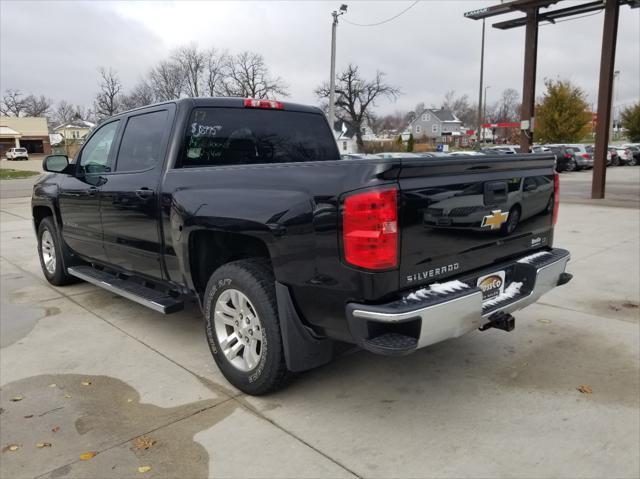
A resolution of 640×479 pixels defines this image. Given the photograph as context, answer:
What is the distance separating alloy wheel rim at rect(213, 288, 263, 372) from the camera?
3.33 m

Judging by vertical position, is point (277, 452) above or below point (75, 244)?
below

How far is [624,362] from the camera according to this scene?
155 inches

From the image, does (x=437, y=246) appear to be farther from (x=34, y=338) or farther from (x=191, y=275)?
(x=34, y=338)

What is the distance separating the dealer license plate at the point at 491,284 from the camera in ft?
10.5

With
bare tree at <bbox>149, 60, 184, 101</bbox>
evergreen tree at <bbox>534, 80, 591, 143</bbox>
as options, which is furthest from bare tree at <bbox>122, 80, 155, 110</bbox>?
evergreen tree at <bbox>534, 80, 591, 143</bbox>

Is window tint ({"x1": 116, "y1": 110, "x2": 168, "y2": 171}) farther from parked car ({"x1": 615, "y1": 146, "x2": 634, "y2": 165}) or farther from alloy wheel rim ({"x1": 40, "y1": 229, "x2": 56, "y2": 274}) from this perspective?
parked car ({"x1": 615, "y1": 146, "x2": 634, "y2": 165})

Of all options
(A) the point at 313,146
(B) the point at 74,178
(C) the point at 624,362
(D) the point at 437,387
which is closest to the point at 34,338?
(B) the point at 74,178

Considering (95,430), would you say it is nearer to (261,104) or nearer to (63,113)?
(261,104)

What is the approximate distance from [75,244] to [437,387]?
12.9 feet

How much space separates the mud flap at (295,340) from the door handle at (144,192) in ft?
5.07

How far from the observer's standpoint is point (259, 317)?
319cm

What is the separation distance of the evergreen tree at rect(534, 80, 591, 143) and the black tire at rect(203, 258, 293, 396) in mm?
44910

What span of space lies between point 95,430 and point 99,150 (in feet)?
9.74

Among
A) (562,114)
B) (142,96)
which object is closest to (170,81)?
(142,96)
